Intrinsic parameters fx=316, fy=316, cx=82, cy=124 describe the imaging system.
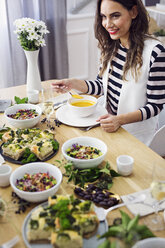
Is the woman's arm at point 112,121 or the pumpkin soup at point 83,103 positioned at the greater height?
the pumpkin soup at point 83,103

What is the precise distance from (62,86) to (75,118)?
13.6 inches

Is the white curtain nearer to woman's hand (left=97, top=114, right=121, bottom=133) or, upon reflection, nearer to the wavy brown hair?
the wavy brown hair

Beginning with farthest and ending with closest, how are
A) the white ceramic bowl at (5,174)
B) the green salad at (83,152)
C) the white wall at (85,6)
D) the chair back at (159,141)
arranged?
1. the white wall at (85,6)
2. the chair back at (159,141)
3. the green salad at (83,152)
4. the white ceramic bowl at (5,174)

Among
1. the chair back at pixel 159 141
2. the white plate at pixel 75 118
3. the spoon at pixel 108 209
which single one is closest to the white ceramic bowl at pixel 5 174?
the spoon at pixel 108 209

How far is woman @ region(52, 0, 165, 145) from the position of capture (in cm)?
185

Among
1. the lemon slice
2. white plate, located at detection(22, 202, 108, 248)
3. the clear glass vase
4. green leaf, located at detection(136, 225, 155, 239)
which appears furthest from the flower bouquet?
green leaf, located at detection(136, 225, 155, 239)

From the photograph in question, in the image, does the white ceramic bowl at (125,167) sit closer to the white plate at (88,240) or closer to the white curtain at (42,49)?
the white plate at (88,240)

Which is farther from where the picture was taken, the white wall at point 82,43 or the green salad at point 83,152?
the white wall at point 82,43

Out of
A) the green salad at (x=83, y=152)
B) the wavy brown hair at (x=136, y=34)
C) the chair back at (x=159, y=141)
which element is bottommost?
the chair back at (x=159, y=141)

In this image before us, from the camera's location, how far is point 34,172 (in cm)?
133

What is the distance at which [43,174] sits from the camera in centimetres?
128

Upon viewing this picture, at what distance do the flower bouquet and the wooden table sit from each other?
0.50 m

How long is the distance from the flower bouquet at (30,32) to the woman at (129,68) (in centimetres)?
30

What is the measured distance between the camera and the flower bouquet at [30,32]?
78.0 inches
